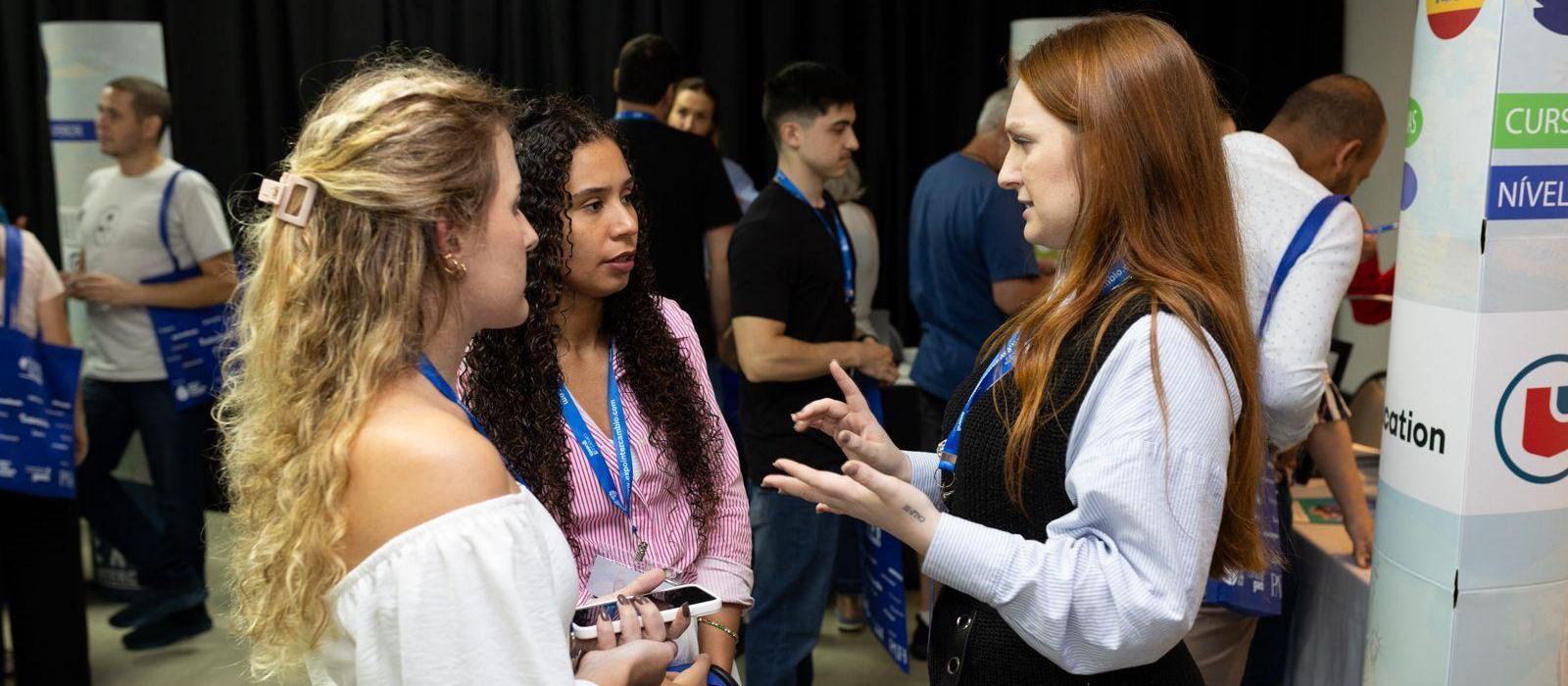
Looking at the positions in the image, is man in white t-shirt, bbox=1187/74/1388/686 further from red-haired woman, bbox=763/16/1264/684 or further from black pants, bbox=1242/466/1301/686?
red-haired woman, bbox=763/16/1264/684

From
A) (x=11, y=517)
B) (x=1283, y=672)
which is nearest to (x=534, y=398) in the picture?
(x=1283, y=672)

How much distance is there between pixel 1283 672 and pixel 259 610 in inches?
86.2

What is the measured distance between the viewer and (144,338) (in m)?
3.76

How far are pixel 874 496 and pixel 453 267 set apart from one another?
1.55 ft

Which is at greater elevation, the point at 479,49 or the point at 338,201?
the point at 479,49

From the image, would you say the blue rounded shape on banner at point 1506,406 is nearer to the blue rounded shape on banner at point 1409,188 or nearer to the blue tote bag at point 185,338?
the blue rounded shape on banner at point 1409,188

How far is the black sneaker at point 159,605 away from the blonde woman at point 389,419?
309cm

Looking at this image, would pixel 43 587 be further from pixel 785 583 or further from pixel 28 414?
pixel 785 583

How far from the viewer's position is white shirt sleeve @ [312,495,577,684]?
3.29 feet

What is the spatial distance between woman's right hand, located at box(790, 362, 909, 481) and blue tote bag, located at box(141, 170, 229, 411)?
2729 mm

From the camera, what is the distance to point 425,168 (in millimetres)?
1105

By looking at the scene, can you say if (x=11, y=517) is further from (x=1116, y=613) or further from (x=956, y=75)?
(x=956, y=75)

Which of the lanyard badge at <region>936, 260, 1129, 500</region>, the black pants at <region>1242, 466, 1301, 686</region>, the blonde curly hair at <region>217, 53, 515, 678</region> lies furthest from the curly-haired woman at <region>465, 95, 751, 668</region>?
the black pants at <region>1242, 466, 1301, 686</region>

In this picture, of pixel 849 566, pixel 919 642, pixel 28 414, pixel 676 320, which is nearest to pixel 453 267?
pixel 676 320
